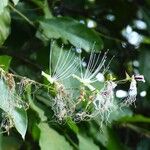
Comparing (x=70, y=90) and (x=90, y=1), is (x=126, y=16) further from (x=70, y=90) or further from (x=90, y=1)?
(x=70, y=90)

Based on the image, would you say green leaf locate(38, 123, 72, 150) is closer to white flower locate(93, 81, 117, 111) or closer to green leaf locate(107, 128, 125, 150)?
green leaf locate(107, 128, 125, 150)

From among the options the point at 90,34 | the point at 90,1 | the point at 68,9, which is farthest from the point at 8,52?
the point at 90,1

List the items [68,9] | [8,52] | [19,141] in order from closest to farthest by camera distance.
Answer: [19,141], [8,52], [68,9]

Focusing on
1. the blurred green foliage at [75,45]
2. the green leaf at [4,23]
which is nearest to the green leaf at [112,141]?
the blurred green foliage at [75,45]

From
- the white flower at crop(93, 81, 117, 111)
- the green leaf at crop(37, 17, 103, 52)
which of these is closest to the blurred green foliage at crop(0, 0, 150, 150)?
the green leaf at crop(37, 17, 103, 52)

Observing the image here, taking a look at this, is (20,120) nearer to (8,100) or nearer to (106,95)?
(8,100)

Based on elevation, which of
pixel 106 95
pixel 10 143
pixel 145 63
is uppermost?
pixel 145 63

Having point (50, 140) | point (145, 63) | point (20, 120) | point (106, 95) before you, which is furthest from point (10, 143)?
point (145, 63)
